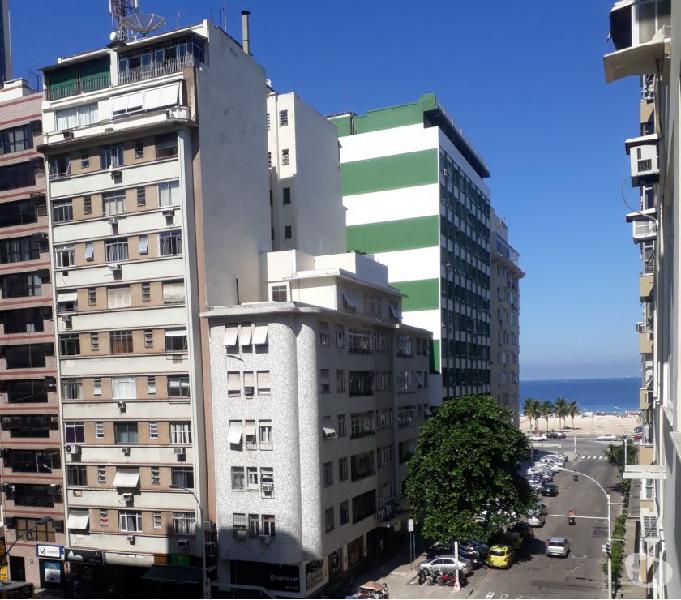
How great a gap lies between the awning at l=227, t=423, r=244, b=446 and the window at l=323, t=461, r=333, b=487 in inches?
222

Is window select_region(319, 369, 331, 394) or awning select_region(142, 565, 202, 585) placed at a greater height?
window select_region(319, 369, 331, 394)

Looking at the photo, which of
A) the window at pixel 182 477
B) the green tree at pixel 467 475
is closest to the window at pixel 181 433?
the window at pixel 182 477

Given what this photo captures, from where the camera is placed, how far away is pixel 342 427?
4619 cm

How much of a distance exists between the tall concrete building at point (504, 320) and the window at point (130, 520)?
5434cm

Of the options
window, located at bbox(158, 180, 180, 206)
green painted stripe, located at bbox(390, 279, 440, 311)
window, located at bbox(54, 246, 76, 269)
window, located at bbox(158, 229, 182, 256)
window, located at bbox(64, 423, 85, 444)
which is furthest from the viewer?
green painted stripe, located at bbox(390, 279, 440, 311)

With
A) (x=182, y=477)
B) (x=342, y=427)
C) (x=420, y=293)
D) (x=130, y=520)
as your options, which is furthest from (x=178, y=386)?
(x=420, y=293)

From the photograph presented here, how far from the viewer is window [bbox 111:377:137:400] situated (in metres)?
44.9

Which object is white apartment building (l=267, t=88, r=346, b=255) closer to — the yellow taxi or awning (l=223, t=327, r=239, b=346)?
awning (l=223, t=327, r=239, b=346)

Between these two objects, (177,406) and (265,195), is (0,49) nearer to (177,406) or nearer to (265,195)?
(265,195)

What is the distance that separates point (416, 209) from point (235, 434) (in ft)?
102

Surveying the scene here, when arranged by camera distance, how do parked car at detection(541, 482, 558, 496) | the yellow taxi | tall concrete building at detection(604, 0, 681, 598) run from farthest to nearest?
parked car at detection(541, 482, 558, 496)
the yellow taxi
tall concrete building at detection(604, 0, 681, 598)

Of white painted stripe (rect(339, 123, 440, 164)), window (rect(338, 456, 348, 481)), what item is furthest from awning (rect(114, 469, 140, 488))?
white painted stripe (rect(339, 123, 440, 164))

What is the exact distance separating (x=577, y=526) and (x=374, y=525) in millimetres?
22507

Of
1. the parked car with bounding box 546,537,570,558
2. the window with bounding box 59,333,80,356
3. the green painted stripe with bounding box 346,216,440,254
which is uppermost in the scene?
the green painted stripe with bounding box 346,216,440,254
